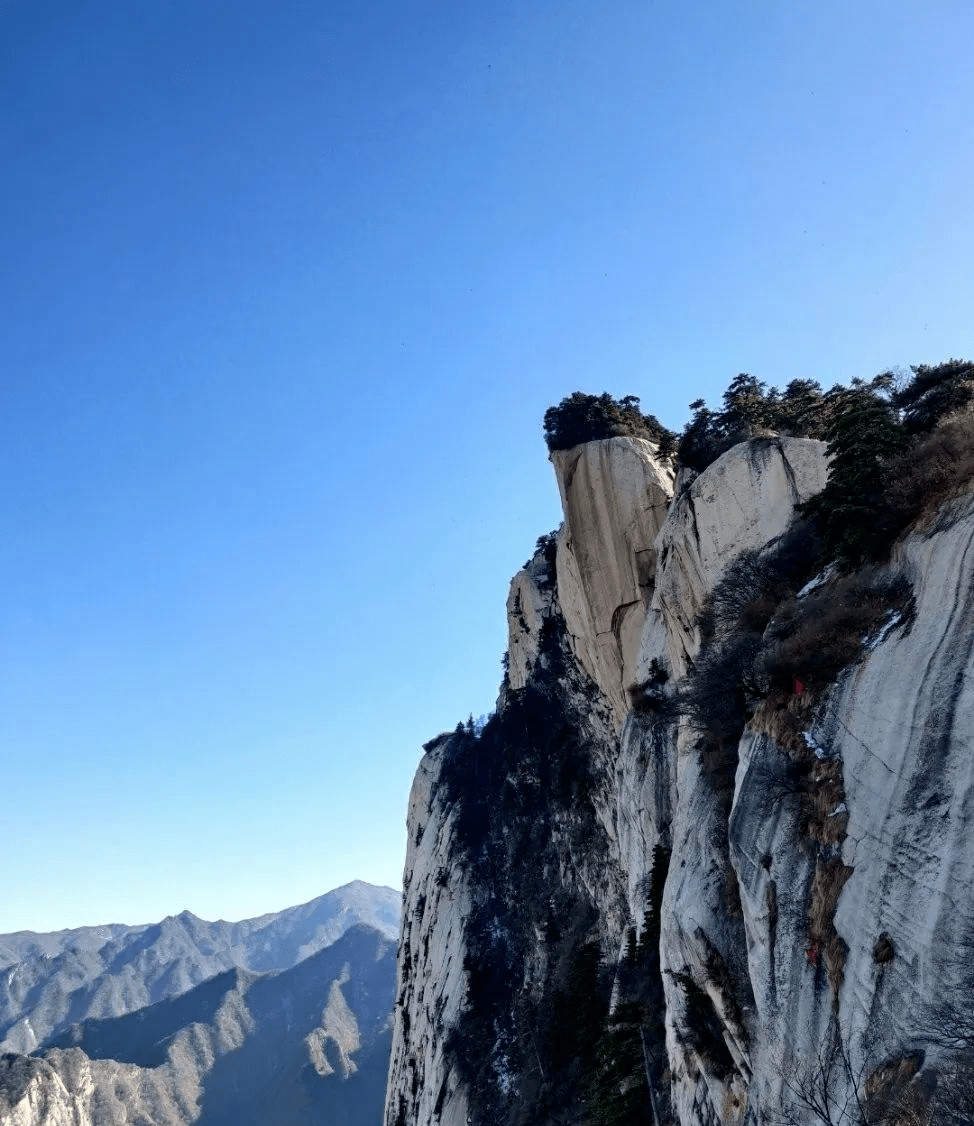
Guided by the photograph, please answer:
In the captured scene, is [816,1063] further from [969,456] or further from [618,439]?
[618,439]

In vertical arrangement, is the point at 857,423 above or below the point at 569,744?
above

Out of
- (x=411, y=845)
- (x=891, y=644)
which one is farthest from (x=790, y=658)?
(x=411, y=845)

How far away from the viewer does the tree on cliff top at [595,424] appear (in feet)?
137

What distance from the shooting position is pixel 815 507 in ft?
76.8

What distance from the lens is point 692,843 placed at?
21109mm

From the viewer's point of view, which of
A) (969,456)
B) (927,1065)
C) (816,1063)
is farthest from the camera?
(969,456)

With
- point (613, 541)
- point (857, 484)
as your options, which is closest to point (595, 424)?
point (613, 541)

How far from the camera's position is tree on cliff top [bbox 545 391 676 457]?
4166 cm

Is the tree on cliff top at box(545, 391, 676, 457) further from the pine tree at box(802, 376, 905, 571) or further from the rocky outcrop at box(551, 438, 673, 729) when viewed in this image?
the pine tree at box(802, 376, 905, 571)

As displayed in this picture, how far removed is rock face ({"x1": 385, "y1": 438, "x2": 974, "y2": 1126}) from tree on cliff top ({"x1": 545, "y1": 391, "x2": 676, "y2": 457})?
1298 mm

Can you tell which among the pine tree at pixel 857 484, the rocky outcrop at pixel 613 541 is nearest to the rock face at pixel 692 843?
the rocky outcrop at pixel 613 541

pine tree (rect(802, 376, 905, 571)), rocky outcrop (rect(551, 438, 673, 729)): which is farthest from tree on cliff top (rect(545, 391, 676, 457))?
pine tree (rect(802, 376, 905, 571))

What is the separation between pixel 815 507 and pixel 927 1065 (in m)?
15.3

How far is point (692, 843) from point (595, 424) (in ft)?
81.4
